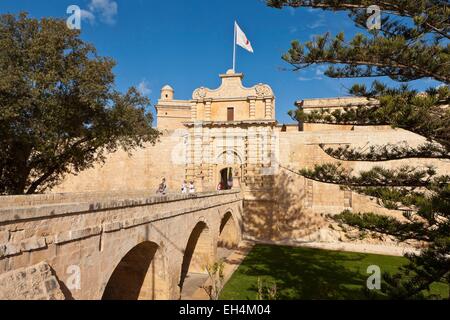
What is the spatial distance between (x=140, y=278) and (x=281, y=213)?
504 inches

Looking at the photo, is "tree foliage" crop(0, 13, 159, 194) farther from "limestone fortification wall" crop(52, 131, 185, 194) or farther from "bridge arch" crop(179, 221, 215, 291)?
"limestone fortification wall" crop(52, 131, 185, 194)

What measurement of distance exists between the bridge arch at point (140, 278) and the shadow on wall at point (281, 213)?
11829 millimetres

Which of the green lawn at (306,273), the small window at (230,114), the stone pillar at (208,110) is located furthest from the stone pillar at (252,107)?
the green lawn at (306,273)

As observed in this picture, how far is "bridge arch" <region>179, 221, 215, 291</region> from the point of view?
490 inches

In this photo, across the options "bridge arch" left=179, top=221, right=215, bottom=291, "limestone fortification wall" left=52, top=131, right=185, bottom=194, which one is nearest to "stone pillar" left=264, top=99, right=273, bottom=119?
"limestone fortification wall" left=52, top=131, right=185, bottom=194

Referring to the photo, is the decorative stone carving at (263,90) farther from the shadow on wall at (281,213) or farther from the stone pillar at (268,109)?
the shadow on wall at (281,213)

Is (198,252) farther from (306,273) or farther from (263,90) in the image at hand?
(263,90)

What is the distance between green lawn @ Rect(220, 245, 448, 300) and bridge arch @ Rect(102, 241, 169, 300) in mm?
3008

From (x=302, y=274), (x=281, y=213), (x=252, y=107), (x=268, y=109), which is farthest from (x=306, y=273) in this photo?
(x=252, y=107)

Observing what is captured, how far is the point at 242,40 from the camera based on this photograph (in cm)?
1900

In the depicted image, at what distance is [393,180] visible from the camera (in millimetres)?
6590

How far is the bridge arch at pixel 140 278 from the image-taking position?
803cm

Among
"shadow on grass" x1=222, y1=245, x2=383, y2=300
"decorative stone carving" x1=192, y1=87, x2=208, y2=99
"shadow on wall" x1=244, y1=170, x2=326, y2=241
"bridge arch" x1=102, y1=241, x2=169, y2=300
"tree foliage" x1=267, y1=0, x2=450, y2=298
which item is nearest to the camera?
"tree foliage" x1=267, y1=0, x2=450, y2=298
